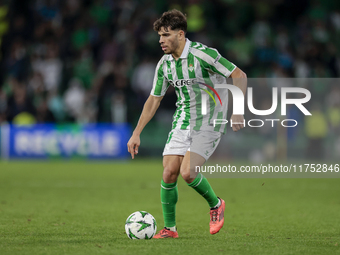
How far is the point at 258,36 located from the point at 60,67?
5804 millimetres

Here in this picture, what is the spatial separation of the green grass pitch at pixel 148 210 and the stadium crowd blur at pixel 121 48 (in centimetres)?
307

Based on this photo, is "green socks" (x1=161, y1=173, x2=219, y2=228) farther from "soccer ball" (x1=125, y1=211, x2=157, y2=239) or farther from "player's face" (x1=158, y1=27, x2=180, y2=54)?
"player's face" (x1=158, y1=27, x2=180, y2=54)

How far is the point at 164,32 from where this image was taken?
17.2ft

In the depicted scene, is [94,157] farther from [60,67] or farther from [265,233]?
[265,233]

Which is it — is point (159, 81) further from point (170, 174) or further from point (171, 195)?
point (171, 195)

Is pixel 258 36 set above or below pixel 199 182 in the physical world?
above

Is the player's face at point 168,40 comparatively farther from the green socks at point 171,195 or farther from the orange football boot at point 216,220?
the orange football boot at point 216,220

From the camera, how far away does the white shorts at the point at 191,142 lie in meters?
5.25

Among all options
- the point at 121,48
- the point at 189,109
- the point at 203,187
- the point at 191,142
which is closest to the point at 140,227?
the point at 203,187

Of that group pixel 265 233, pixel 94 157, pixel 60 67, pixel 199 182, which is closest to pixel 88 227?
pixel 199 182

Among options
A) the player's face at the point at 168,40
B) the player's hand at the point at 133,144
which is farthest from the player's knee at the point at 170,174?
the player's face at the point at 168,40

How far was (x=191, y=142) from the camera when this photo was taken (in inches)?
209

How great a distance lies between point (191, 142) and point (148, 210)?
2208 millimetres

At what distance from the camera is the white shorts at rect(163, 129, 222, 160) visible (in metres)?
5.25
